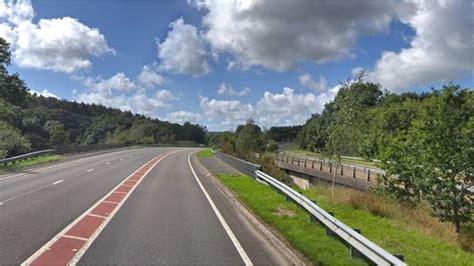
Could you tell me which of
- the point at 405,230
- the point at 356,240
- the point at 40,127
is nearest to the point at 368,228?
the point at 405,230

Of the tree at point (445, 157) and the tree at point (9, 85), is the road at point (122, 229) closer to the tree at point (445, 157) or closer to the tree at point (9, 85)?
the tree at point (445, 157)

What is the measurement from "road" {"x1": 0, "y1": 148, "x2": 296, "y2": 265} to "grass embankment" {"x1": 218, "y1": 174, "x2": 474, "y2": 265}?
0.81m

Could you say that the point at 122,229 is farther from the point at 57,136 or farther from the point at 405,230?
the point at 57,136

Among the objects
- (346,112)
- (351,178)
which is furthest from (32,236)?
(351,178)

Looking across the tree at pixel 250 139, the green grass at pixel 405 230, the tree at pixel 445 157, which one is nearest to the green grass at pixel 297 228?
the green grass at pixel 405 230

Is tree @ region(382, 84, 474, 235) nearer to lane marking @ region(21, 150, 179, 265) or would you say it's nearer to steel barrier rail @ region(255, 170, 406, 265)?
steel barrier rail @ region(255, 170, 406, 265)

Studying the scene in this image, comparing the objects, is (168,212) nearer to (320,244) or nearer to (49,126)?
(320,244)

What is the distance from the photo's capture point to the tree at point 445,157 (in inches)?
619

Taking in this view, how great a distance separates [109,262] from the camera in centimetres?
884

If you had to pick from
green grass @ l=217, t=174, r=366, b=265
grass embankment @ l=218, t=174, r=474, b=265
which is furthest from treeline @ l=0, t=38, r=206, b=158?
grass embankment @ l=218, t=174, r=474, b=265

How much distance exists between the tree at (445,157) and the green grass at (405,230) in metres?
0.75

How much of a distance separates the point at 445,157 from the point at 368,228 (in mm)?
4902

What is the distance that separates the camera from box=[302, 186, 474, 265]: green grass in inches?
395

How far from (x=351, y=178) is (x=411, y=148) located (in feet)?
51.1
